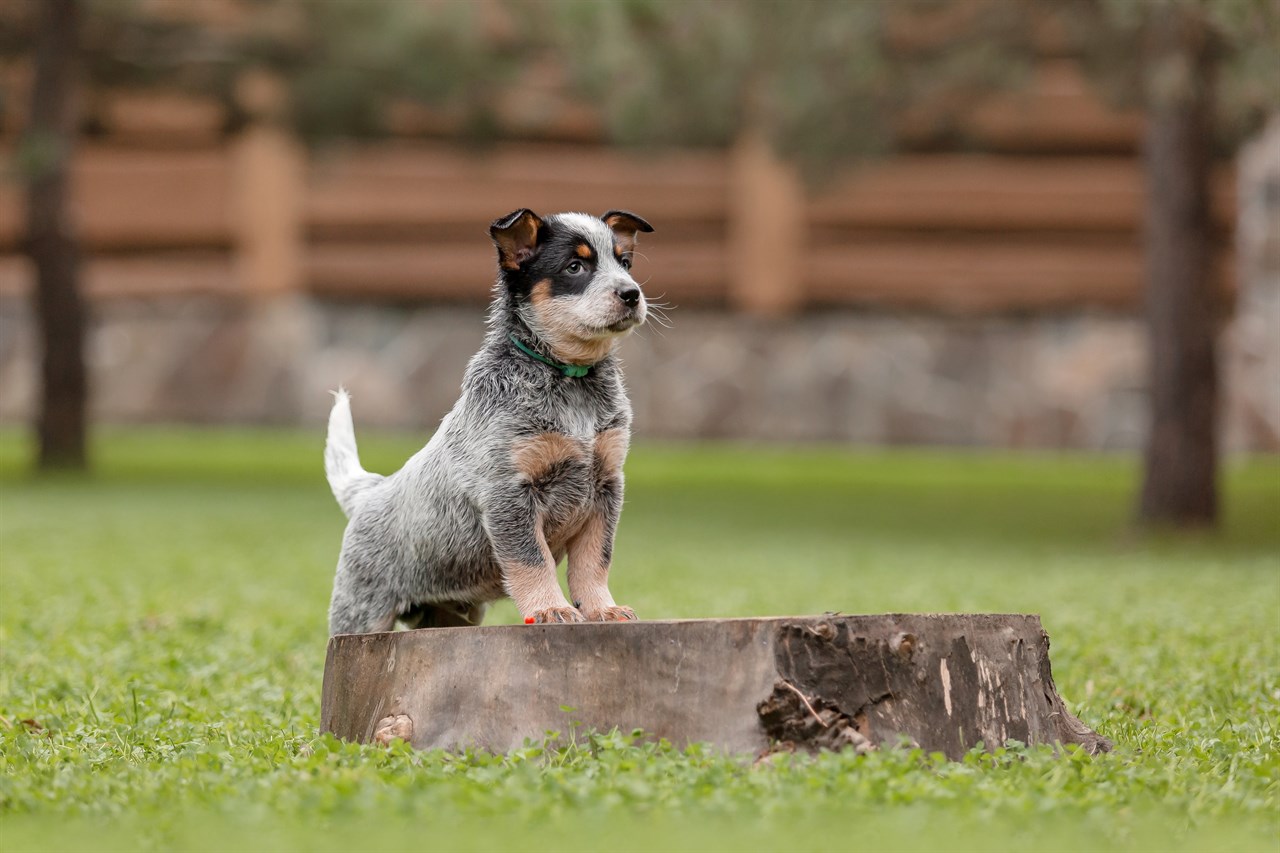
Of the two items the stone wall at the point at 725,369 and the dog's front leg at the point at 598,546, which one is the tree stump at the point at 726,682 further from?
the stone wall at the point at 725,369

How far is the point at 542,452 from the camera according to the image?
4.26 metres

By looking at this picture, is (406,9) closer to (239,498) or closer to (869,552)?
(239,498)

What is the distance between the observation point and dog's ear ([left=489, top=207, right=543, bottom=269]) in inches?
167

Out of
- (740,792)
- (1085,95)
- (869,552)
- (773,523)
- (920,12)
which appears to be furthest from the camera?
(1085,95)

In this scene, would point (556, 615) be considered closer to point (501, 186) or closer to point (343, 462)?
point (343, 462)

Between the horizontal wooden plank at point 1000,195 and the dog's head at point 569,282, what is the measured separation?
1491cm

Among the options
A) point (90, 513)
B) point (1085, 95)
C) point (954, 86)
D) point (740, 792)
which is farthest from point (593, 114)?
point (740, 792)

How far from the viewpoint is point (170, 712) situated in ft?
16.4

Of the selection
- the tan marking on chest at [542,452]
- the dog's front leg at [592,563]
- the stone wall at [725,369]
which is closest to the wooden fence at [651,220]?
the stone wall at [725,369]

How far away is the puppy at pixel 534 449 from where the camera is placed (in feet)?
13.9

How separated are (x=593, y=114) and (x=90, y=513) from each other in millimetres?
8634

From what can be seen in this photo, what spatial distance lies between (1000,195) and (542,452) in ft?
52.0

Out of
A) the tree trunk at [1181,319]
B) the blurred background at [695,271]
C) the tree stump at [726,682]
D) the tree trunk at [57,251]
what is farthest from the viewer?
the blurred background at [695,271]

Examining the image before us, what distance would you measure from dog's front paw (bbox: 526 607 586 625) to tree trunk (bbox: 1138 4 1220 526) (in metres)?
9.01
